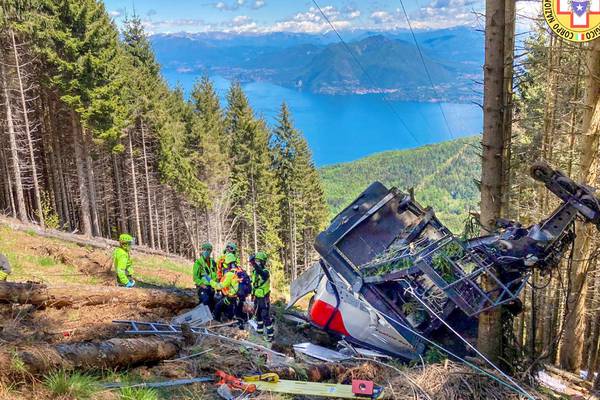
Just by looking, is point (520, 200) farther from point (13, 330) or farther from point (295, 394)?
point (13, 330)

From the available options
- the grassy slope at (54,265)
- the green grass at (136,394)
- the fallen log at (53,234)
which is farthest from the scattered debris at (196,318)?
the fallen log at (53,234)

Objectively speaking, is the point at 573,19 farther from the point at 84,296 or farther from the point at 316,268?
the point at 84,296

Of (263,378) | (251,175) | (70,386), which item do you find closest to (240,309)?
(263,378)

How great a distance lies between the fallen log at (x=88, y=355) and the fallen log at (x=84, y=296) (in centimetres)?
258

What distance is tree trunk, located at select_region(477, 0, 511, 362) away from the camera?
5766 mm

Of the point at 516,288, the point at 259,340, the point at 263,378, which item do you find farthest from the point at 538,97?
the point at 263,378

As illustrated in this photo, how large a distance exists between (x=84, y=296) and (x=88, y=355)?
330cm

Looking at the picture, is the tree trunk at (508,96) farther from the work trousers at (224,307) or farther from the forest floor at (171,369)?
the work trousers at (224,307)

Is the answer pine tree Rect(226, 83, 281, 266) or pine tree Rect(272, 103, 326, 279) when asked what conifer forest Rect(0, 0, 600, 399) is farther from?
pine tree Rect(272, 103, 326, 279)

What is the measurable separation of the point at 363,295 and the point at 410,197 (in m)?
2.45

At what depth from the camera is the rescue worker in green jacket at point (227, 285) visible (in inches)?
358

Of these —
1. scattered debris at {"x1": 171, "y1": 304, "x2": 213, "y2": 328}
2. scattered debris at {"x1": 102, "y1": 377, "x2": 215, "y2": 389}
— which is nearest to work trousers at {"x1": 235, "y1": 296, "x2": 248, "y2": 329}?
scattered debris at {"x1": 171, "y1": 304, "x2": 213, "y2": 328}

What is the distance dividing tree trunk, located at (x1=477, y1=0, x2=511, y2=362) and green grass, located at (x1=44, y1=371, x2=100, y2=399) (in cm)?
493

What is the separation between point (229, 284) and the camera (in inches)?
358
